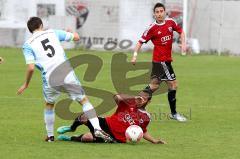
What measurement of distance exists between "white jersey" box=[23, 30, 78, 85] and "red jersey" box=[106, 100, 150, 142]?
92cm

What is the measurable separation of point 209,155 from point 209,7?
25.7 meters

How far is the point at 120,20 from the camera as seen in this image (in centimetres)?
3644

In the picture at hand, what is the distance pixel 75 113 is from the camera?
641 inches

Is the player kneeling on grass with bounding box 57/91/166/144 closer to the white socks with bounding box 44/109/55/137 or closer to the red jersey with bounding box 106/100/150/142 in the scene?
the red jersey with bounding box 106/100/150/142

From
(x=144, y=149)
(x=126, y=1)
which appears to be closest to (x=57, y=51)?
(x=144, y=149)

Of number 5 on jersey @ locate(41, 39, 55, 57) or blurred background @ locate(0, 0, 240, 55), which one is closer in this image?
number 5 on jersey @ locate(41, 39, 55, 57)

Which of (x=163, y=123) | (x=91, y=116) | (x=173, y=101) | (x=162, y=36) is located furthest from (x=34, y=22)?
(x=173, y=101)

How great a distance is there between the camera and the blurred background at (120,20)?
3556 cm

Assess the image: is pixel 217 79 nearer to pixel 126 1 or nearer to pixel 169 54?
pixel 169 54

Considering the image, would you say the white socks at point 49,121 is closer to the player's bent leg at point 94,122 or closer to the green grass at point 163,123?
the green grass at point 163,123

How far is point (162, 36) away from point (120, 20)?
68.1 ft

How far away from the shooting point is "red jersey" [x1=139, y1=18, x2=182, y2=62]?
620 inches

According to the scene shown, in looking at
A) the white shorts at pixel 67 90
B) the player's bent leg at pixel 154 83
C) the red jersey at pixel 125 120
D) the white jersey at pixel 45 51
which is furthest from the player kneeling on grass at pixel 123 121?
the player's bent leg at pixel 154 83

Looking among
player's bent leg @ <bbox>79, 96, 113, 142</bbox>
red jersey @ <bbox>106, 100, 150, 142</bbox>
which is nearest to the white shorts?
player's bent leg @ <bbox>79, 96, 113, 142</bbox>
